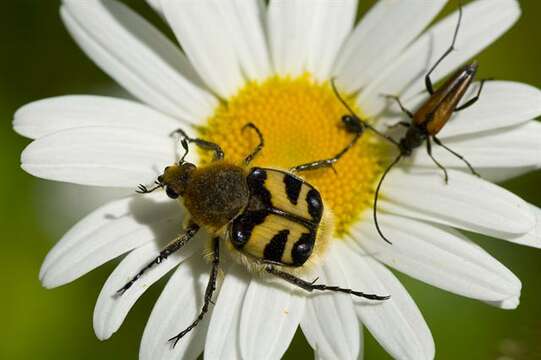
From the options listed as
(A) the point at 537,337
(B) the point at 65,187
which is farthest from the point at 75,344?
(A) the point at 537,337

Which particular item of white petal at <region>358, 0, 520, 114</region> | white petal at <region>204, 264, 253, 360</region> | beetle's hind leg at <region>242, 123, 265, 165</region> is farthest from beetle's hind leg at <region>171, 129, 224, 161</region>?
white petal at <region>358, 0, 520, 114</region>

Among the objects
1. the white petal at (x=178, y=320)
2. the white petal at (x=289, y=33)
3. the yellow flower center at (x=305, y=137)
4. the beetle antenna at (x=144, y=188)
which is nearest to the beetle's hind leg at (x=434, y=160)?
the yellow flower center at (x=305, y=137)

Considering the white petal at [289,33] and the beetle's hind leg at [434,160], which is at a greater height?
the white petal at [289,33]

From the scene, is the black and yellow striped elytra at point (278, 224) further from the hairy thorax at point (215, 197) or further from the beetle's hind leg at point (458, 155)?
the beetle's hind leg at point (458, 155)

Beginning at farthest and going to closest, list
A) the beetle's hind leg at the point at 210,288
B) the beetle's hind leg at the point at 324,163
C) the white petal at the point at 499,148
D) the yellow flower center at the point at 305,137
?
the yellow flower center at the point at 305,137 < the beetle's hind leg at the point at 324,163 < the white petal at the point at 499,148 < the beetle's hind leg at the point at 210,288

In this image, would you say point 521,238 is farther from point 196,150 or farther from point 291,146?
point 196,150

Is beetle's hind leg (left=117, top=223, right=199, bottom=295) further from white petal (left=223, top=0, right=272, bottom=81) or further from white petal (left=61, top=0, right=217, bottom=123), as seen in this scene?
white petal (left=223, top=0, right=272, bottom=81)

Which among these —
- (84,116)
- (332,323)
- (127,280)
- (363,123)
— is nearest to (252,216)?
(332,323)
